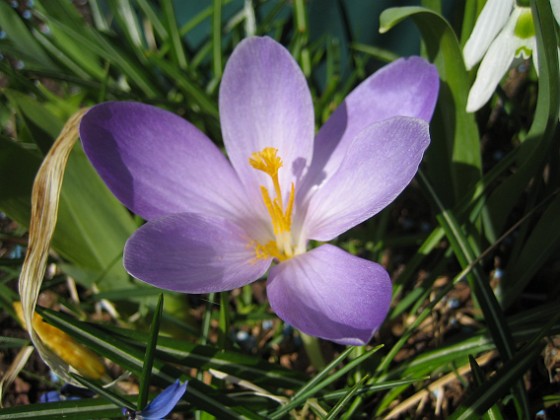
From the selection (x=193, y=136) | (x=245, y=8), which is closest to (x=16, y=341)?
(x=193, y=136)

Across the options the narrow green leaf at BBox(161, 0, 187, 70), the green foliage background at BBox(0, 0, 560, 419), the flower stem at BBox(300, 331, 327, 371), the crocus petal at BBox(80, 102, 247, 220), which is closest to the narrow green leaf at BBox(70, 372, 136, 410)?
the green foliage background at BBox(0, 0, 560, 419)

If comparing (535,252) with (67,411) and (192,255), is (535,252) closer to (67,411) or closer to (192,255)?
(192,255)

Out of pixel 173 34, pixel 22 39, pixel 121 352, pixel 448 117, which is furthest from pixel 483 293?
pixel 22 39

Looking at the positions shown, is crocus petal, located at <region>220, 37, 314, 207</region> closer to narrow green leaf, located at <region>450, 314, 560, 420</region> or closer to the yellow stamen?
the yellow stamen

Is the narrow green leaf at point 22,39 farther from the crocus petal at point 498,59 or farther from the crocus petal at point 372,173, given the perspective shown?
the crocus petal at point 498,59

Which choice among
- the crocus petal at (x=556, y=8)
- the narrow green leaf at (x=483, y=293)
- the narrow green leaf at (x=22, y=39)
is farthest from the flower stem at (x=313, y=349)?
the narrow green leaf at (x=22, y=39)

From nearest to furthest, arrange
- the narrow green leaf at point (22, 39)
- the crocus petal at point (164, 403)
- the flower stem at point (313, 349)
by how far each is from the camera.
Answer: the crocus petal at point (164, 403) → the flower stem at point (313, 349) → the narrow green leaf at point (22, 39)
